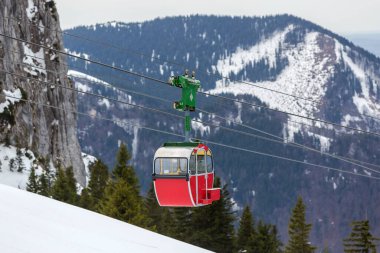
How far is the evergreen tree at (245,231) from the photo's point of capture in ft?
250

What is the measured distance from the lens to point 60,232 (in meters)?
19.5

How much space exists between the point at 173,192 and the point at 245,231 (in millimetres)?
51037

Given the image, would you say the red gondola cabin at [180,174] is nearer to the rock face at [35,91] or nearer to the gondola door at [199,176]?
the gondola door at [199,176]

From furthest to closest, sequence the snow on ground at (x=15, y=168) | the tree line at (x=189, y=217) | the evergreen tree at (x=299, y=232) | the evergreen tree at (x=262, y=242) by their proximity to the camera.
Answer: the snow on ground at (x=15, y=168) → the evergreen tree at (x=299, y=232) → the evergreen tree at (x=262, y=242) → the tree line at (x=189, y=217)

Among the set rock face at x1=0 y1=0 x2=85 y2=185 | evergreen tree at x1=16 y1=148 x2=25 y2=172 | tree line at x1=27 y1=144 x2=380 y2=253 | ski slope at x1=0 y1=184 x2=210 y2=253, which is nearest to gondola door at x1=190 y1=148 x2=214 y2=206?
ski slope at x1=0 y1=184 x2=210 y2=253

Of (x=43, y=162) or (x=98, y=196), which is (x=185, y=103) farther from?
(x=43, y=162)

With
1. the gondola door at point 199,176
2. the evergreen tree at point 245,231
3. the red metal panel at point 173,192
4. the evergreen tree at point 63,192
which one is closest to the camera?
the red metal panel at point 173,192

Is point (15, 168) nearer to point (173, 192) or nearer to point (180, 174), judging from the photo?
point (173, 192)

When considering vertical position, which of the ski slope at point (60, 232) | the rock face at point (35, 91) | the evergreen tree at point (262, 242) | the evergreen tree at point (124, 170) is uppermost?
the rock face at point (35, 91)

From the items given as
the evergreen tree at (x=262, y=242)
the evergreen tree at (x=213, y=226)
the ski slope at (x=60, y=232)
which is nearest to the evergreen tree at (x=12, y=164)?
the evergreen tree at (x=262, y=242)

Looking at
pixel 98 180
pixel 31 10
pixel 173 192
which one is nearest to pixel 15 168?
pixel 98 180

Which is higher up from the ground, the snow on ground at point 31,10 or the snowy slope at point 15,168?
the snow on ground at point 31,10

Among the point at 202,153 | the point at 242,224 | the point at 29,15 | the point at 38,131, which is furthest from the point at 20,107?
the point at 202,153

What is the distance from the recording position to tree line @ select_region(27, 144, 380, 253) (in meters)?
57.6
